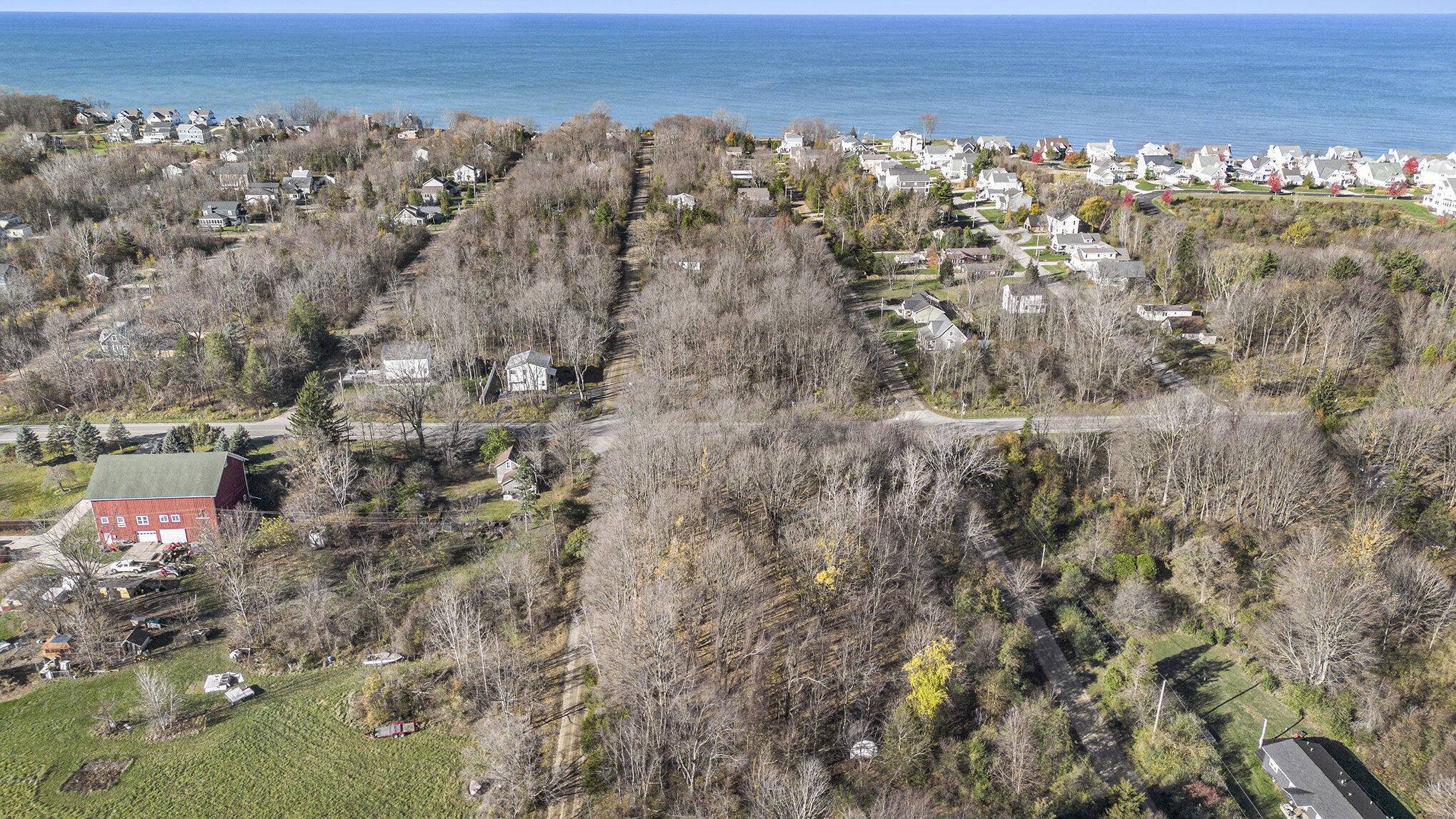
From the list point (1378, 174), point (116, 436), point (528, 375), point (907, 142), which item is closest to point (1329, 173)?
point (1378, 174)

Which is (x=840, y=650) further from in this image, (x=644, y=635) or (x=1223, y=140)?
(x=1223, y=140)

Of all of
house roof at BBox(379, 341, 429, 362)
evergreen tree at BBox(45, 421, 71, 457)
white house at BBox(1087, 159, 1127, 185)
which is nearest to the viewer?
evergreen tree at BBox(45, 421, 71, 457)

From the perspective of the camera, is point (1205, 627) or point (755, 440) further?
point (755, 440)

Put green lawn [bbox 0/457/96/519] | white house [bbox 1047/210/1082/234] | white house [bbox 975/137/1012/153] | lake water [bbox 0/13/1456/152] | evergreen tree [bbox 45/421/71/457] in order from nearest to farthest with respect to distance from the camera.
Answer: green lawn [bbox 0/457/96/519], evergreen tree [bbox 45/421/71/457], white house [bbox 1047/210/1082/234], white house [bbox 975/137/1012/153], lake water [bbox 0/13/1456/152]

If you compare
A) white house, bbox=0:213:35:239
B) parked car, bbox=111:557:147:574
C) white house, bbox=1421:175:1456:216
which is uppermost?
white house, bbox=1421:175:1456:216

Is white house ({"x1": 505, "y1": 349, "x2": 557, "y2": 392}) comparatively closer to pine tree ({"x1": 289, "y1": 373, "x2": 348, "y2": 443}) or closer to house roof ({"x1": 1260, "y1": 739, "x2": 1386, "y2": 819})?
pine tree ({"x1": 289, "y1": 373, "x2": 348, "y2": 443})

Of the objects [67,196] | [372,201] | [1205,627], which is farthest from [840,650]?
[67,196]

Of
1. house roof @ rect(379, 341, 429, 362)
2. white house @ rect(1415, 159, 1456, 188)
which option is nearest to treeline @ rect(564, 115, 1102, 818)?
house roof @ rect(379, 341, 429, 362)
